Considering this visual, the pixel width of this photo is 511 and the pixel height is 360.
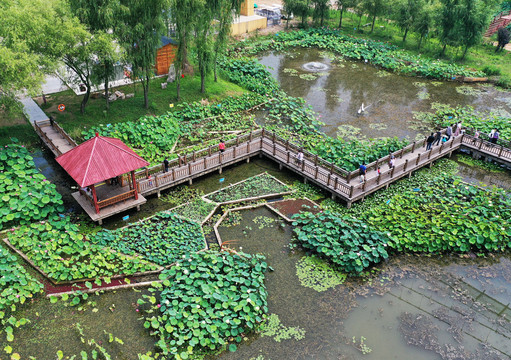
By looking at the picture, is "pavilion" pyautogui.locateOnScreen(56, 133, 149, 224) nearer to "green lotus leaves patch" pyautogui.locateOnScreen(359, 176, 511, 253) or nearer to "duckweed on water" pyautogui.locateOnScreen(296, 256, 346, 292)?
"duckweed on water" pyautogui.locateOnScreen(296, 256, 346, 292)

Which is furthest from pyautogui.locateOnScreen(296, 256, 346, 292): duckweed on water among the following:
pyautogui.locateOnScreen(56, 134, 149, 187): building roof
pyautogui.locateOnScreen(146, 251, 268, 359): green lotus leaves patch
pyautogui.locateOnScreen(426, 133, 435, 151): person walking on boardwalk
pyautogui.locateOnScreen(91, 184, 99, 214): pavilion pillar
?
pyautogui.locateOnScreen(426, 133, 435, 151): person walking on boardwalk

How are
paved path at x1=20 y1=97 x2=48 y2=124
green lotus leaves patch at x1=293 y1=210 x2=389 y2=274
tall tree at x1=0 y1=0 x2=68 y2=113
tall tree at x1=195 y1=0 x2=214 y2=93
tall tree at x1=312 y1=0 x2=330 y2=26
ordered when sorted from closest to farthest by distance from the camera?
green lotus leaves patch at x1=293 y1=210 x2=389 y2=274, tall tree at x1=0 y1=0 x2=68 y2=113, paved path at x1=20 y1=97 x2=48 y2=124, tall tree at x1=195 y1=0 x2=214 y2=93, tall tree at x1=312 y1=0 x2=330 y2=26

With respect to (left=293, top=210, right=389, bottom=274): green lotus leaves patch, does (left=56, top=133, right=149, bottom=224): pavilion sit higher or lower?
higher

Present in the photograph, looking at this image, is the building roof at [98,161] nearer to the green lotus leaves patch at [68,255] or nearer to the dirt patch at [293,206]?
the green lotus leaves patch at [68,255]

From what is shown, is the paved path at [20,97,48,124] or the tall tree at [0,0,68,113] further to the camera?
the paved path at [20,97,48,124]

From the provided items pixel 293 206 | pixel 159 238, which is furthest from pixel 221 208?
pixel 159 238

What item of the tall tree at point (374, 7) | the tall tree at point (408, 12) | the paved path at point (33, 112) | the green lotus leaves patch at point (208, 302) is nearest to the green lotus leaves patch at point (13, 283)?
the green lotus leaves patch at point (208, 302)

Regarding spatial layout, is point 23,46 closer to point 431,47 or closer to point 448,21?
point 448,21
